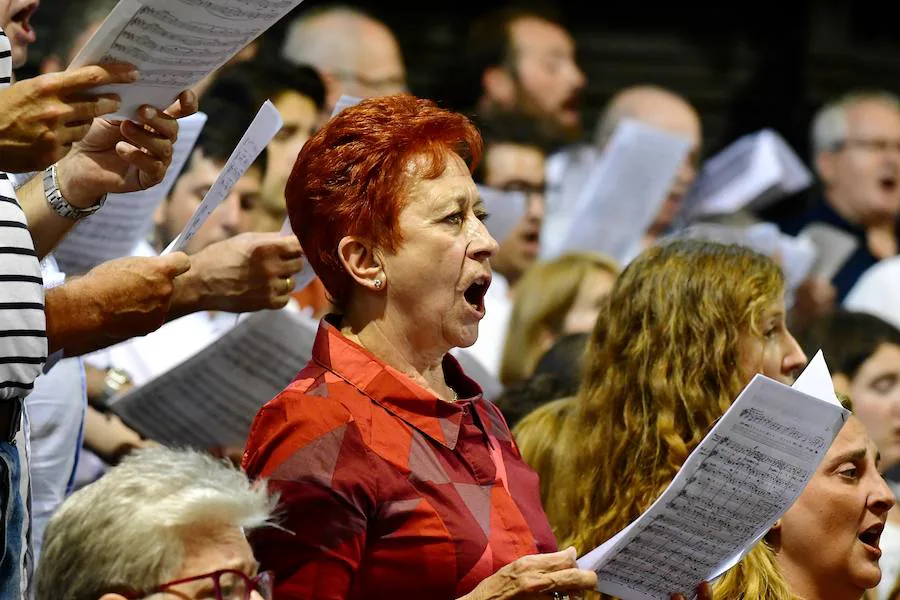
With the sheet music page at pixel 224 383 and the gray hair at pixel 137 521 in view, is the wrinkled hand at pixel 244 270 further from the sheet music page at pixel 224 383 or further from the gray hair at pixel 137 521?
the gray hair at pixel 137 521

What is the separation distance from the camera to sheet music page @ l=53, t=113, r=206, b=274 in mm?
3252

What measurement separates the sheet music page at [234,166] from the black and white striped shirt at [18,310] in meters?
A: 0.41

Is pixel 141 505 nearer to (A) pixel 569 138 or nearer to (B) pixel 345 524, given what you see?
(B) pixel 345 524

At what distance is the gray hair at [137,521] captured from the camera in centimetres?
200

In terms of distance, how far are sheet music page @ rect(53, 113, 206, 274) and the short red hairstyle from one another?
81cm

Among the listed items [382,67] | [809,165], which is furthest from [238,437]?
[809,165]

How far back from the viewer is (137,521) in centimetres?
203

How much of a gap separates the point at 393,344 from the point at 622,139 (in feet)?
9.38

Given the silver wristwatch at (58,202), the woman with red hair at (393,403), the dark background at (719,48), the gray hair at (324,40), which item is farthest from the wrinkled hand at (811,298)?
the silver wristwatch at (58,202)

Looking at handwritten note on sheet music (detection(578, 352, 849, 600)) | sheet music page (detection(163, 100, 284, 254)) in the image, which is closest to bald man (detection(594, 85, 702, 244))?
sheet music page (detection(163, 100, 284, 254))

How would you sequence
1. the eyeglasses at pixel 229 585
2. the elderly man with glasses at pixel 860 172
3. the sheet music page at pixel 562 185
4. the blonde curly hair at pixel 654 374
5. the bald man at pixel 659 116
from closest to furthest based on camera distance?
the eyeglasses at pixel 229 585
the blonde curly hair at pixel 654 374
the sheet music page at pixel 562 185
the bald man at pixel 659 116
the elderly man with glasses at pixel 860 172

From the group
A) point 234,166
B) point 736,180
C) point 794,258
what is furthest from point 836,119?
point 234,166

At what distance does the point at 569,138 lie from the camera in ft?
20.5

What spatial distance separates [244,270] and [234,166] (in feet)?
0.73
